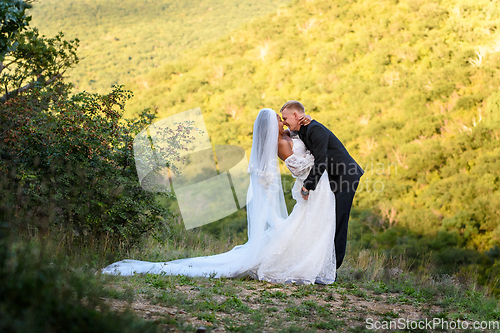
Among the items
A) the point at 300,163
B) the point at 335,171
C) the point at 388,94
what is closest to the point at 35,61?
the point at 300,163

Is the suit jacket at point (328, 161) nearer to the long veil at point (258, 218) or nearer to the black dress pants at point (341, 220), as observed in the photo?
the black dress pants at point (341, 220)

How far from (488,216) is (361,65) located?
49.9ft

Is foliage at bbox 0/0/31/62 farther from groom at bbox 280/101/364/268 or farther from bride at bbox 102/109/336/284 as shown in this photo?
groom at bbox 280/101/364/268

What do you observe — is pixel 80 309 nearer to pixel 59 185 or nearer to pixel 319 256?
pixel 319 256

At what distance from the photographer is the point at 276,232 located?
4609 millimetres

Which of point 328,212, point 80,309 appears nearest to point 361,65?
point 328,212

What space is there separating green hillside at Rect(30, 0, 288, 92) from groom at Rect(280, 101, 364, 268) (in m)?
25.3

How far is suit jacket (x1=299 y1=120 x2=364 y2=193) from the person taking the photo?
4.52 m

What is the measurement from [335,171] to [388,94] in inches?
792

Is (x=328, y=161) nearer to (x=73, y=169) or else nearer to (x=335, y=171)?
(x=335, y=171)

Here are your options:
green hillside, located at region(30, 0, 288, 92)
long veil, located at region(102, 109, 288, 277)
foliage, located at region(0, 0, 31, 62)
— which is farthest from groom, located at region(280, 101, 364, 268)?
green hillside, located at region(30, 0, 288, 92)

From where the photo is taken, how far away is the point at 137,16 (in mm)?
39250

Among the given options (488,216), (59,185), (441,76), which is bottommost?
(488,216)

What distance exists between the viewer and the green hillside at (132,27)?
31.2 m
